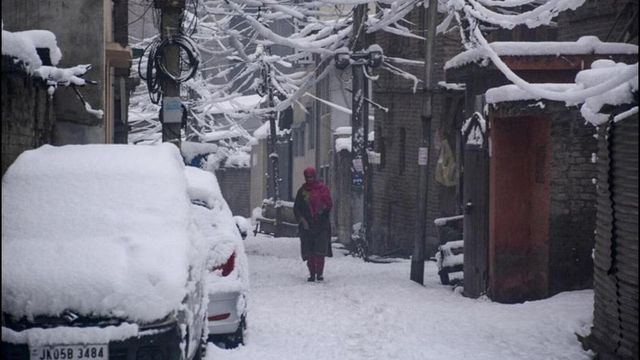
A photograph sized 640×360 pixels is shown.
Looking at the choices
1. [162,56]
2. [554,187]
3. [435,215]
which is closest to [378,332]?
[554,187]

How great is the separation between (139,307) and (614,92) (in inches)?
161

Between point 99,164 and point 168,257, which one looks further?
point 99,164

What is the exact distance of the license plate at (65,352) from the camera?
6.94m

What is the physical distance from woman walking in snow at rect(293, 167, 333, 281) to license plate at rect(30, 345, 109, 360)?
426 inches

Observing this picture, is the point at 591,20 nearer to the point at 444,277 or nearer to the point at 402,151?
the point at 444,277

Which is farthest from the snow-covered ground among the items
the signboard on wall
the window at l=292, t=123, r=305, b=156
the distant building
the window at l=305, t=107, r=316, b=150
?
the window at l=292, t=123, r=305, b=156

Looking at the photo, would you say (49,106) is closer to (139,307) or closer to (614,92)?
(139,307)

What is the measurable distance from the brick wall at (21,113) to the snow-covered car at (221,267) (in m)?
2.01

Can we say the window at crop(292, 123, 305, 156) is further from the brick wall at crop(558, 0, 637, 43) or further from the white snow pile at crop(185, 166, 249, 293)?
the white snow pile at crop(185, 166, 249, 293)

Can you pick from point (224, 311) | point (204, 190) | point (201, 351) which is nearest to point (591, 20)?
point (204, 190)

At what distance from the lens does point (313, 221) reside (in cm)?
1794

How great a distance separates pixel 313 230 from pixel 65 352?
35.9ft

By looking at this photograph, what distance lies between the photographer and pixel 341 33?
84.6 ft

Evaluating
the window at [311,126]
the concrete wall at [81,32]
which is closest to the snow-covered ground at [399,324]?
the concrete wall at [81,32]
